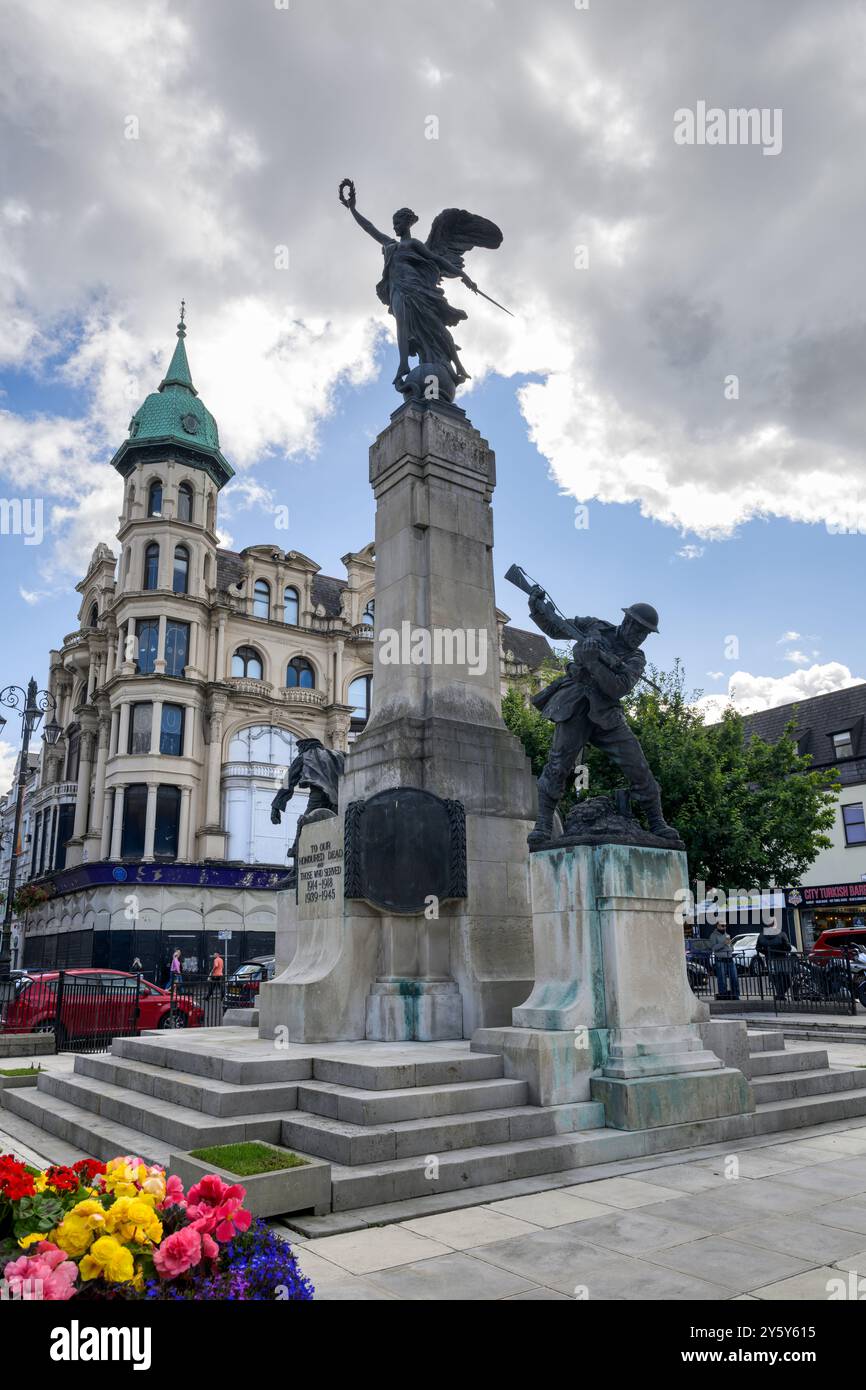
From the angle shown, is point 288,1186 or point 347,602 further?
point 347,602

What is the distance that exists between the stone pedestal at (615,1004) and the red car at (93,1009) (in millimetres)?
10017

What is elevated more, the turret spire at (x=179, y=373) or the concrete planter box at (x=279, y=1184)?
the turret spire at (x=179, y=373)

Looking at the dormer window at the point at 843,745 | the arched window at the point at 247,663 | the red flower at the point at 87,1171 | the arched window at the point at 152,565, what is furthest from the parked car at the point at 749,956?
the arched window at the point at 152,565

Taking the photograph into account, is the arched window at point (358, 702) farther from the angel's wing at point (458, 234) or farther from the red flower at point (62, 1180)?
the red flower at point (62, 1180)

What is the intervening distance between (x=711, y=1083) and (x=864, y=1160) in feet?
4.38

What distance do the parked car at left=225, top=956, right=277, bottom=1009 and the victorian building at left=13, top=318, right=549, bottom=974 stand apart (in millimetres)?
15458

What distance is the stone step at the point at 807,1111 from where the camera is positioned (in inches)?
351

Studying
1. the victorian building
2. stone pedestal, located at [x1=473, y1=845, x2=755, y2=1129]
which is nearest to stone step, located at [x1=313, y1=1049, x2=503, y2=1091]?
stone pedestal, located at [x1=473, y1=845, x2=755, y2=1129]

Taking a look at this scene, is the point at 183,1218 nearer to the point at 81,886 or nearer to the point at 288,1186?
the point at 288,1186

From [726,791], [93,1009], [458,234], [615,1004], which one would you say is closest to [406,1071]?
[615,1004]

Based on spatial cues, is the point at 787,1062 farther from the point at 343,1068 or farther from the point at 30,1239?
the point at 30,1239

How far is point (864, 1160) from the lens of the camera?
7.79 m

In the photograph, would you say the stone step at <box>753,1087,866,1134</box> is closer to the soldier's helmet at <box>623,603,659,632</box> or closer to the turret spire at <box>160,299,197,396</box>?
the soldier's helmet at <box>623,603,659,632</box>
